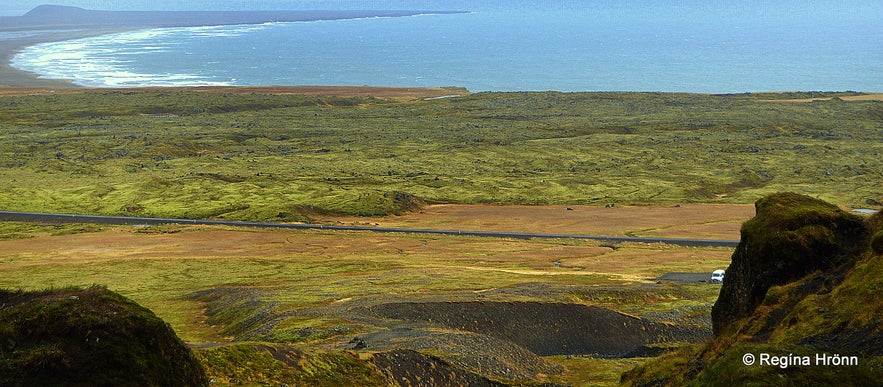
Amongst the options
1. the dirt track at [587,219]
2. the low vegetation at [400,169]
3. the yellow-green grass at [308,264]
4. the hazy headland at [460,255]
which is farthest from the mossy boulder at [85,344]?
the low vegetation at [400,169]

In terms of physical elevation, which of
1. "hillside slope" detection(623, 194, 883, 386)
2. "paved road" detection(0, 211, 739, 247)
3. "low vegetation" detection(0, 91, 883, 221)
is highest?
"hillside slope" detection(623, 194, 883, 386)

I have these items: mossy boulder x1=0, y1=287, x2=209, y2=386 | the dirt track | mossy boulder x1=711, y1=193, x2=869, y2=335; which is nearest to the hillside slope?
mossy boulder x1=711, y1=193, x2=869, y2=335

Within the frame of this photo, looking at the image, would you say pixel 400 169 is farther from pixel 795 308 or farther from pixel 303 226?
pixel 795 308

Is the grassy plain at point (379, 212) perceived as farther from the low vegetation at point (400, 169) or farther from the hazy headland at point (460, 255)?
the low vegetation at point (400, 169)

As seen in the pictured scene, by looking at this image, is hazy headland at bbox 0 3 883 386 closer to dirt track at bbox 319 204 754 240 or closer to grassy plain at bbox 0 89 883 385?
grassy plain at bbox 0 89 883 385

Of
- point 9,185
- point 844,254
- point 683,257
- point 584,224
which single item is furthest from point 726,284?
point 9,185

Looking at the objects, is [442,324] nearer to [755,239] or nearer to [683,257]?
[755,239]
